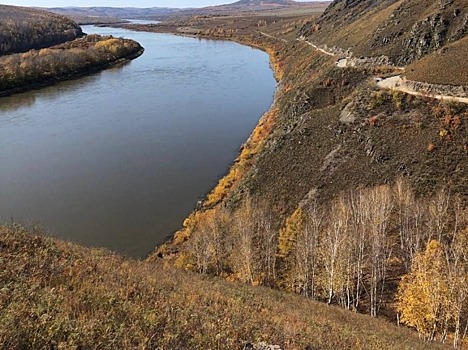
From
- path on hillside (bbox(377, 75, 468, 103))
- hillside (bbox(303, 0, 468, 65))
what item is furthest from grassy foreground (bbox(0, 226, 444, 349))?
hillside (bbox(303, 0, 468, 65))

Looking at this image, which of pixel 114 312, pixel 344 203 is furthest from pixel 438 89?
pixel 114 312

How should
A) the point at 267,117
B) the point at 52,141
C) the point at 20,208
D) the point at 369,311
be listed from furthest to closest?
the point at 267,117, the point at 52,141, the point at 20,208, the point at 369,311

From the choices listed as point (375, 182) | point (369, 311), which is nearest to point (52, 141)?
point (375, 182)

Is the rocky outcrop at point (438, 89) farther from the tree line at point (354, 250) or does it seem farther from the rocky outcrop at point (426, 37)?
the rocky outcrop at point (426, 37)

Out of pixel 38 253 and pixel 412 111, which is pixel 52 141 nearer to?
pixel 412 111

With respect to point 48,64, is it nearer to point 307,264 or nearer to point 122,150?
point 122,150
